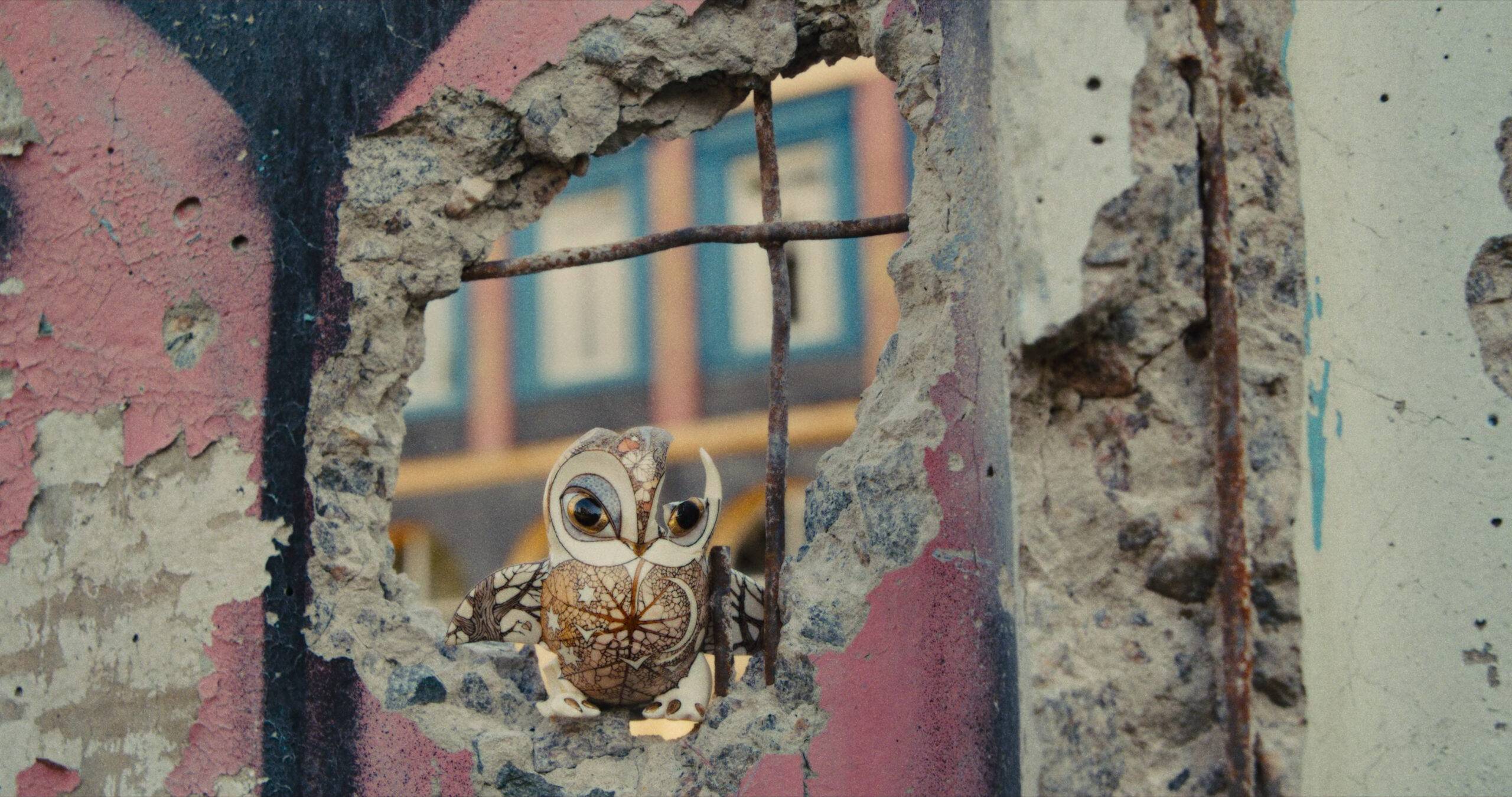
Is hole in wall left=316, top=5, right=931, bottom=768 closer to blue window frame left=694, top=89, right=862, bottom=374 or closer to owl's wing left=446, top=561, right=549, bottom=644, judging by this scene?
owl's wing left=446, top=561, right=549, bottom=644

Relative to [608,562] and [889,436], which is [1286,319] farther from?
[608,562]

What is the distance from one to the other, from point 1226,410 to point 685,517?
2.74 feet

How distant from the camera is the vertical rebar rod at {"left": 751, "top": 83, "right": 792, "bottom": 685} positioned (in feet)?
6.26

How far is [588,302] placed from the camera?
7.32 meters

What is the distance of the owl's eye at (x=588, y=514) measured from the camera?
80.3 inches

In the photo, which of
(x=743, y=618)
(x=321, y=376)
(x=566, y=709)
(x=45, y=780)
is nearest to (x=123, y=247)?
(x=321, y=376)

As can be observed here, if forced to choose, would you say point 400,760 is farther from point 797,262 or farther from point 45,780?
point 797,262

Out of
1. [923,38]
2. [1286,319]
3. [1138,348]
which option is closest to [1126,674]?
[1138,348]

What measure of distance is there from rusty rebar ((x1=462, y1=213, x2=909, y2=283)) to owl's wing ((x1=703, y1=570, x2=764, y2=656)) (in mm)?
499

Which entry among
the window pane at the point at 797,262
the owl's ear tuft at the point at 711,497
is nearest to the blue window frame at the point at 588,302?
the window pane at the point at 797,262

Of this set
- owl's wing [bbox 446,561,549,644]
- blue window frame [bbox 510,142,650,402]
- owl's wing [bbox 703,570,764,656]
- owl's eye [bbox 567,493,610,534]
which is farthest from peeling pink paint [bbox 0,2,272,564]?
blue window frame [bbox 510,142,650,402]

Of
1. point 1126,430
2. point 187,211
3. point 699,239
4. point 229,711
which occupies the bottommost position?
point 229,711

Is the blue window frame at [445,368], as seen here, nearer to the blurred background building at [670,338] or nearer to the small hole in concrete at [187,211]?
the blurred background building at [670,338]

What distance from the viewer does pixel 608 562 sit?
2.01 meters
